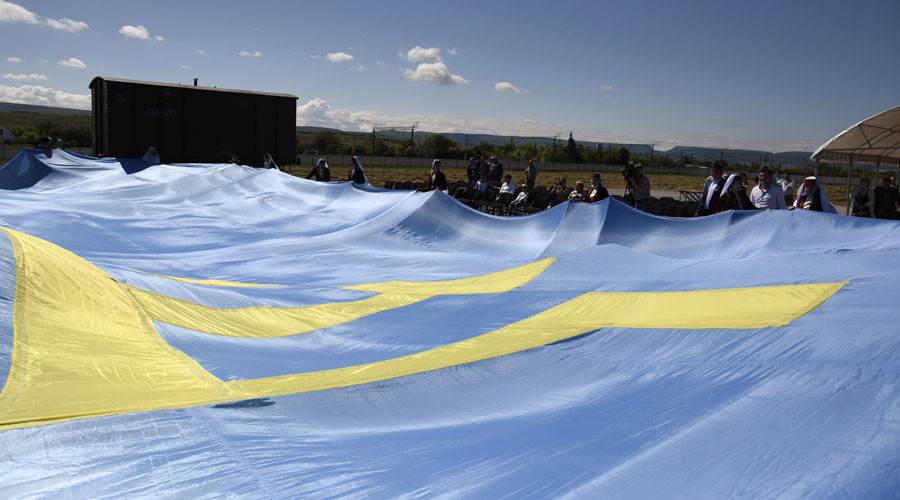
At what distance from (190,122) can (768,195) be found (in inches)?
702

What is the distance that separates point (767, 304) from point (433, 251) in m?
4.29

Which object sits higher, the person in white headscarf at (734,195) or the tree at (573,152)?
the tree at (573,152)

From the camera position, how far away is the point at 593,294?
14.1ft

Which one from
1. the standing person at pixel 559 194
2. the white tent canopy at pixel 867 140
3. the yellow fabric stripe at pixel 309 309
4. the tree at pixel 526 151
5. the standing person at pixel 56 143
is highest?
the tree at pixel 526 151

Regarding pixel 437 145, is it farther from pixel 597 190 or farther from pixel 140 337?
pixel 140 337

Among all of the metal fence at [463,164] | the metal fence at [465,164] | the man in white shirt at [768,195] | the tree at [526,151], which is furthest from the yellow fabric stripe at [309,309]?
the tree at [526,151]

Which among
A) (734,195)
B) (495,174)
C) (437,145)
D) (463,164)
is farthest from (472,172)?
(437,145)

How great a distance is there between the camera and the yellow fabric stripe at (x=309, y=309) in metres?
3.88

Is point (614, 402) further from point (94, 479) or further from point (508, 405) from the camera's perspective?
point (94, 479)

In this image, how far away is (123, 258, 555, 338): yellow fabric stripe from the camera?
12.7 ft

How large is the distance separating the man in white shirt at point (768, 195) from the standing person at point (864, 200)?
3.82 meters

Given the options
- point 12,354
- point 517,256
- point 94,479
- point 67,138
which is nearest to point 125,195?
point 517,256

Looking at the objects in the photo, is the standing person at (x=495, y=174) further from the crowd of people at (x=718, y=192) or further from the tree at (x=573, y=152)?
the tree at (x=573, y=152)

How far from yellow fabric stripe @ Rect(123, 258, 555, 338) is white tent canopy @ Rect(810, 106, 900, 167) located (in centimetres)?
1119
